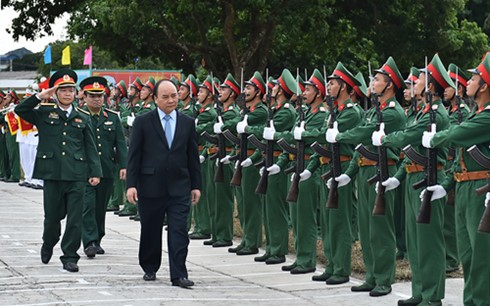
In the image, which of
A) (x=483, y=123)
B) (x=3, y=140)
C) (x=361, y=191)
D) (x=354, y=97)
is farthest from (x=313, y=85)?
(x=3, y=140)

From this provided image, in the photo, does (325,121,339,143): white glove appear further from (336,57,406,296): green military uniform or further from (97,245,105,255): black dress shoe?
(97,245,105,255): black dress shoe

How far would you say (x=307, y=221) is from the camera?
1165 centimetres

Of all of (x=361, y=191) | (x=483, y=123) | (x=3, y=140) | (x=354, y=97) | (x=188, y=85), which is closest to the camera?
(x=483, y=123)

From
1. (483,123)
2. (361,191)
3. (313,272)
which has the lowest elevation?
(313,272)

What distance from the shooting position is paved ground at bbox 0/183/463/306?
31.9ft

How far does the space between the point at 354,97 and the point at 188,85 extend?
4.43 m

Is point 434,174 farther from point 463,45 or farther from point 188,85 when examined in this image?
point 463,45

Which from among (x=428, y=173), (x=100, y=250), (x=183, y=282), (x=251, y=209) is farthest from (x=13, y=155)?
(x=428, y=173)

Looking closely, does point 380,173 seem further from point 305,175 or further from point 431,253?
point 305,175

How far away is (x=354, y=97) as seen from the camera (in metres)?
11.2

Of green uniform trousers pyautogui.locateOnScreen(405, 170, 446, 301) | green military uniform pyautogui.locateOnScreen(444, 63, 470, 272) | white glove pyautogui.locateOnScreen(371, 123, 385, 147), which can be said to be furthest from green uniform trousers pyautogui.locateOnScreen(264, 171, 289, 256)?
green uniform trousers pyautogui.locateOnScreen(405, 170, 446, 301)

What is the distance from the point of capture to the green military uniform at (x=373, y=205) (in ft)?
33.2

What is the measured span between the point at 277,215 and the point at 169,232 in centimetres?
222

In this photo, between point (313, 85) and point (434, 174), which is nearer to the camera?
point (434, 174)
